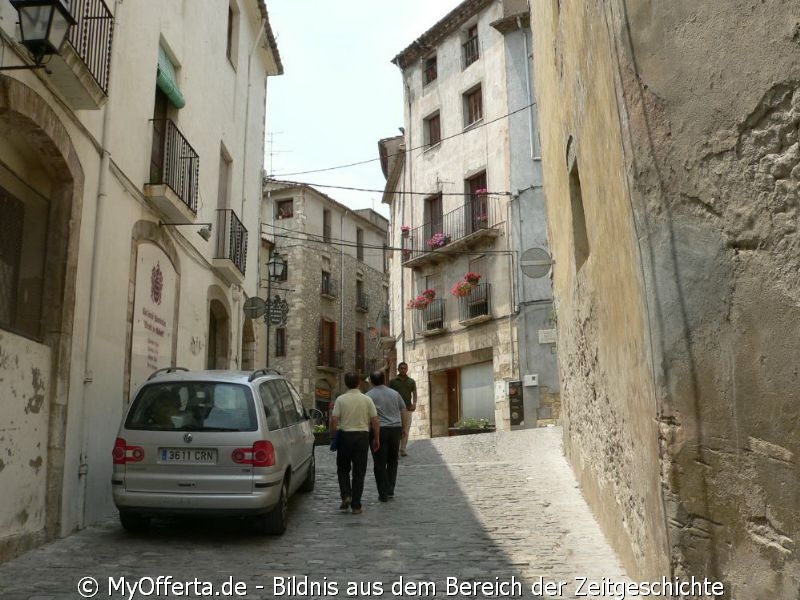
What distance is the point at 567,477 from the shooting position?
9867mm

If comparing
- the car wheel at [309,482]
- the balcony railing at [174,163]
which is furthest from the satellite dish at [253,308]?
the car wheel at [309,482]

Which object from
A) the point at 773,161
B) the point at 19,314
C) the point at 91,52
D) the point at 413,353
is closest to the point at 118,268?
the point at 19,314

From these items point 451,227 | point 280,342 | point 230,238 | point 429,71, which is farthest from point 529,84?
point 280,342

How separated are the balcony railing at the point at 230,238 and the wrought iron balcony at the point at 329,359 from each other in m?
22.0

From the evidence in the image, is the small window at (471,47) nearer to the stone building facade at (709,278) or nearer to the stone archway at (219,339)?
the stone archway at (219,339)

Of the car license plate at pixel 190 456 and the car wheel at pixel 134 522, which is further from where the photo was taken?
the car wheel at pixel 134 522

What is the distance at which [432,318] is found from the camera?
83.3 feet

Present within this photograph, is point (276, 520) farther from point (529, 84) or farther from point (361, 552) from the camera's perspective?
point (529, 84)

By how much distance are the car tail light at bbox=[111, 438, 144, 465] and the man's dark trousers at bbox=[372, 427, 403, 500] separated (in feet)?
9.55

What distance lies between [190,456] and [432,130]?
22.2m

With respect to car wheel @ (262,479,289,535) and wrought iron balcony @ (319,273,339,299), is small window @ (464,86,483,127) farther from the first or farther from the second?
car wheel @ (262,479,289,535)

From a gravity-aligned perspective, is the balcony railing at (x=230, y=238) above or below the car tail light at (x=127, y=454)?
above

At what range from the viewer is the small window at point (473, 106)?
82.2 feet

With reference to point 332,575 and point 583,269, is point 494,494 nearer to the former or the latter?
point 583,269
